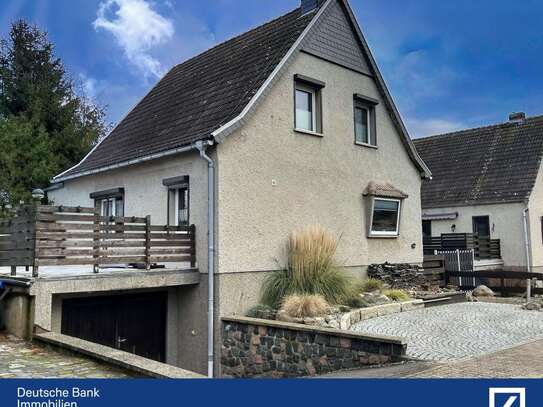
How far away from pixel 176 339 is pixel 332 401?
24.8 feet

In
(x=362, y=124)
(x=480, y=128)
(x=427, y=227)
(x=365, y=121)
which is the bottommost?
(x=427, y=227)

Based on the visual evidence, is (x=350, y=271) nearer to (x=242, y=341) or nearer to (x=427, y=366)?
(x=242, y=341)

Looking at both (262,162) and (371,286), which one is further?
(371,286)

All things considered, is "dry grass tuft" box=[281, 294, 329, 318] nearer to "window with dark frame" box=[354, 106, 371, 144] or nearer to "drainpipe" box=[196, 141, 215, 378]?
"drainpipe" box=[196, 141, 215, 378]

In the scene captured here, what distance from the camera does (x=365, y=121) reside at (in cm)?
1580

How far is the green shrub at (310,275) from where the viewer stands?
1180 centimetres

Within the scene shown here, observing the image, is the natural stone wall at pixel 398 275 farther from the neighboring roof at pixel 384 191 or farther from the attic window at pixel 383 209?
the neighboring roof at pixel 384 191

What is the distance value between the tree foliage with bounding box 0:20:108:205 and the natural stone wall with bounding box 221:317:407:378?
16.3m

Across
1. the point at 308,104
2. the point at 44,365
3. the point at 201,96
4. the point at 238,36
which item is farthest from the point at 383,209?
the point at 44,365

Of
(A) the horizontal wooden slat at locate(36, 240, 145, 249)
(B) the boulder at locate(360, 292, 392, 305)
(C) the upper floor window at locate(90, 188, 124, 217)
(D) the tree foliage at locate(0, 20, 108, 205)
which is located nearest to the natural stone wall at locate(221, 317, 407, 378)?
(A) the horizontal wooden slat at locate(36, 240, 145, 249)

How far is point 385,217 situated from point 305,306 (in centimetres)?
604

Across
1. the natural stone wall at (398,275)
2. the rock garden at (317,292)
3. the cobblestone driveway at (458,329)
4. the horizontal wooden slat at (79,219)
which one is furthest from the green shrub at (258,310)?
the natural stone wall at (398,275)

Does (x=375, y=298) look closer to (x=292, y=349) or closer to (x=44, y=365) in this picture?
(x=292, y=349)

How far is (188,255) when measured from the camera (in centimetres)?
1159
